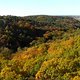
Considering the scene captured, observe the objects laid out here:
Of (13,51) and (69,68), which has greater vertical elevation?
(69,68)

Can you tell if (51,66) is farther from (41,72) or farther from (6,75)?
(6,75)

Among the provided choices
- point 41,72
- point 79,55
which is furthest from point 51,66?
point 79,55

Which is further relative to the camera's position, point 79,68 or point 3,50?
point 3,50

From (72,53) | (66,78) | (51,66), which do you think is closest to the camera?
(66,78)

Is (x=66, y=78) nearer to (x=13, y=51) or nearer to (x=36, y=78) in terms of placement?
(x=36, y=78)

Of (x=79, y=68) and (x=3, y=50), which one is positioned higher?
(x=79, y=68)

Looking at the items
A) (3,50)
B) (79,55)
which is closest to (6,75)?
(79,55)

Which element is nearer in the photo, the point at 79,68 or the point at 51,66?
the point at 79,68

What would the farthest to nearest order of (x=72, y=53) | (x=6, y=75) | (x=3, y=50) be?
1. (x=3, y=50)
2. (x=72, y=53)
3. (x=6, y=75)

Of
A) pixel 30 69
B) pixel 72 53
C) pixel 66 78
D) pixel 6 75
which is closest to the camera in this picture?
pixel 66 78
